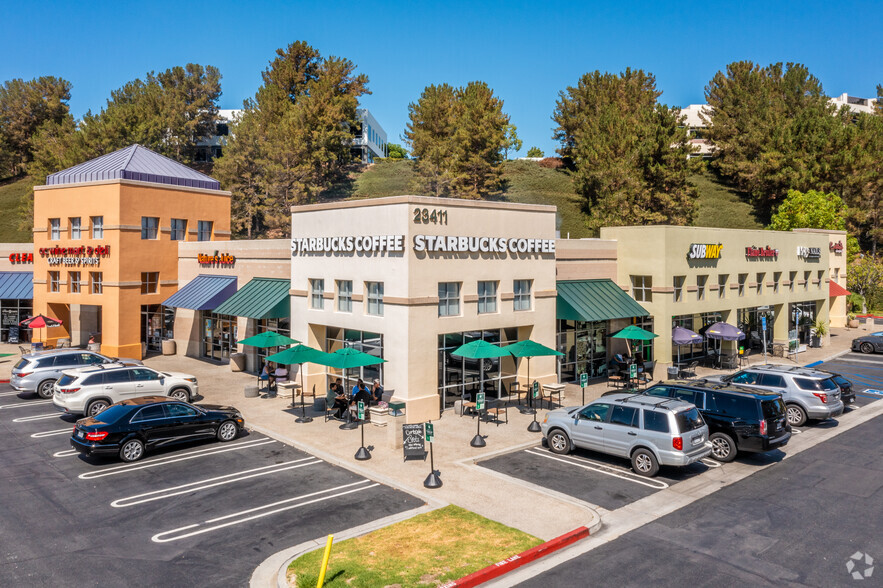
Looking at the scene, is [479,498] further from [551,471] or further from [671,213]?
[671,213]

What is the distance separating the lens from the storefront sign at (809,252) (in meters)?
41.6

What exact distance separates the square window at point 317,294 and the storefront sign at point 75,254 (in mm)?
16087

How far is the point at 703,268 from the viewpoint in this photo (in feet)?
111

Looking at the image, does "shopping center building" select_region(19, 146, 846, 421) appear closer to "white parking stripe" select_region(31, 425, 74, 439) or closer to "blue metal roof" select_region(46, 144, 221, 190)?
"blue metal roof" select_region(46, 144, 221, 190)

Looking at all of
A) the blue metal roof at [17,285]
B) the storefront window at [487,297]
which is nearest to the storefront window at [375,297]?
the storefront window at [487,297]

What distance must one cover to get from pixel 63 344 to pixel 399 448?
29252 millimetres

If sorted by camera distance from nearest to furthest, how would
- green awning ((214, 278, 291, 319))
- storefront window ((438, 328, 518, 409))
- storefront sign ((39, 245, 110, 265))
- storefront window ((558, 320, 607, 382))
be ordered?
1. storefront window ((438, 328, 518, 409))
2. green awning ((214, 278, 291, 319))
3. storefront window ((558, 320, 607, 382))
4. storefront sign ((39, 245, 110, 265))

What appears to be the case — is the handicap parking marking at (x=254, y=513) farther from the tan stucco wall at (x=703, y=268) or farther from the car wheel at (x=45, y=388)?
the tan stucco wall at (x=703, y=268)

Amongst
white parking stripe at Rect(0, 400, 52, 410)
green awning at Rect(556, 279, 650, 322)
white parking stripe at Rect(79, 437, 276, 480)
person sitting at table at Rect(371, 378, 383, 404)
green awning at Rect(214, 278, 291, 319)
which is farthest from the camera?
green awning at Rect(214, 278, 291, 319)

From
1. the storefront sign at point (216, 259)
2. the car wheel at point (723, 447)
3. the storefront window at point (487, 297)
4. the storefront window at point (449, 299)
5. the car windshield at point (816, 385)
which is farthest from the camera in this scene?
the storefront sign at point (216, 259)

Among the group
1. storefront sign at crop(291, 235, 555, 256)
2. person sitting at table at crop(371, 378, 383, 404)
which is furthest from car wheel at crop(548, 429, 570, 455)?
storefront sign at crop(291, 235, 555, 256)

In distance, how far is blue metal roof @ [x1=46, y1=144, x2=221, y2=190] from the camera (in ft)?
121

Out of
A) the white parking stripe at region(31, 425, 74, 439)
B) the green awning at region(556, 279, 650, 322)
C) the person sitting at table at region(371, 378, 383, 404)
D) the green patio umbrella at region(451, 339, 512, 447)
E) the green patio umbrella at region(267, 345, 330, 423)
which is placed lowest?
the white parking stripe at region(31, 425, 74, 439)

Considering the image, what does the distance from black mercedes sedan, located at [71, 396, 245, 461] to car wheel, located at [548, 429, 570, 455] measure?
33.0 ft
